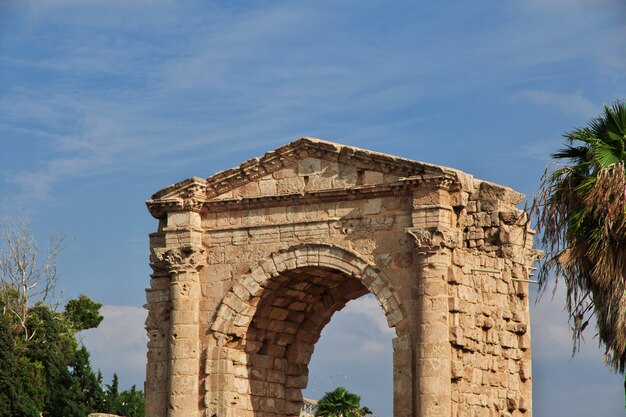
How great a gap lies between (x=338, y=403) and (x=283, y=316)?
10185 mm

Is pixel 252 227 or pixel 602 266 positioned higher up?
pixel 252 227

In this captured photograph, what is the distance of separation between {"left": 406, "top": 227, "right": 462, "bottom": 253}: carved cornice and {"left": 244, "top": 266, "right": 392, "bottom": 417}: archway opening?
2064 mm

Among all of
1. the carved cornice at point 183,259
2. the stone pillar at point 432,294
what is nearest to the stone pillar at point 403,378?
the stone pillar at point 432,294

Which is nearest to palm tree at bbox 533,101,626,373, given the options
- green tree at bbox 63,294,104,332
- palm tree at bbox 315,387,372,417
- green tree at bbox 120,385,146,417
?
palm tree at bbox 315,387,372,417

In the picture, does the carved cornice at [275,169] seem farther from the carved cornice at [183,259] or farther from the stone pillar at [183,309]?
the carved cornice at [183,259]

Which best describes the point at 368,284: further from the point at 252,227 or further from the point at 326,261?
the point at 252,227

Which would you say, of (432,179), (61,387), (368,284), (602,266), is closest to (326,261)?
(368,284)

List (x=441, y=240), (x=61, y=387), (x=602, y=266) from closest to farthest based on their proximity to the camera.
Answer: (x=602, y=266) < (x=441, y=240) < (x=61, y=387)

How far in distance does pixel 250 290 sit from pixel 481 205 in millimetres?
4453

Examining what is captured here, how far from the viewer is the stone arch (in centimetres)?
2561

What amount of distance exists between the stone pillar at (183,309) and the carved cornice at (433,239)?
4.41m

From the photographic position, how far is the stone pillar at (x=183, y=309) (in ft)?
86.1

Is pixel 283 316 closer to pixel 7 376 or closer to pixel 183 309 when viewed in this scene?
pixel 183 309

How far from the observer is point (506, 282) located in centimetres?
2614
